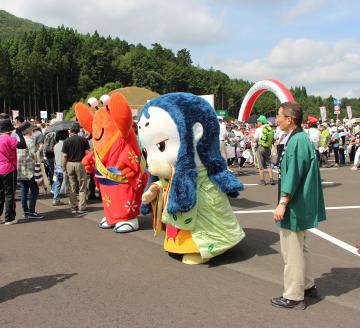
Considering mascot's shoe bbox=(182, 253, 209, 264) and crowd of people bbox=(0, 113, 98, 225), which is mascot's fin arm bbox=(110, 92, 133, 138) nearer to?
crowd of people bbox=(0, 113, 98, 225)

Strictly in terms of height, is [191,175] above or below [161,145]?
below

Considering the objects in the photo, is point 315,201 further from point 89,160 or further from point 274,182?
point 274,182

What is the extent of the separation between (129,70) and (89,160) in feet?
291

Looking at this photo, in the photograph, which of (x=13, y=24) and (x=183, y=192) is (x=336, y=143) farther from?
(x=13, y=24)

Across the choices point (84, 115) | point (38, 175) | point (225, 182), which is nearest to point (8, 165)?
point (38, 175)

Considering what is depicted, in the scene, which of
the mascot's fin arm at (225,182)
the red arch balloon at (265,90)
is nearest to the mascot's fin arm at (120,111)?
the mascot's fin arm at (225,182)

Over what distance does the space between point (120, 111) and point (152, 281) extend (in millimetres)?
2663

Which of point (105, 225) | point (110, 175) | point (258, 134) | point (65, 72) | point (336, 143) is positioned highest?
point (65, 72)

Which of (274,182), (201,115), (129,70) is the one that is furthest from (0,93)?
(201,115)

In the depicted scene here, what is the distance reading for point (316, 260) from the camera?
5184mm

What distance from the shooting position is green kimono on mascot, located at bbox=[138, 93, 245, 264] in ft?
16.6

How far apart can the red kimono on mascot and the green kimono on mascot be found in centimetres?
140

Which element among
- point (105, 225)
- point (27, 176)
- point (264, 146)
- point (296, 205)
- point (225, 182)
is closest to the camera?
point (296, 205)

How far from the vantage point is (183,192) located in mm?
4988
